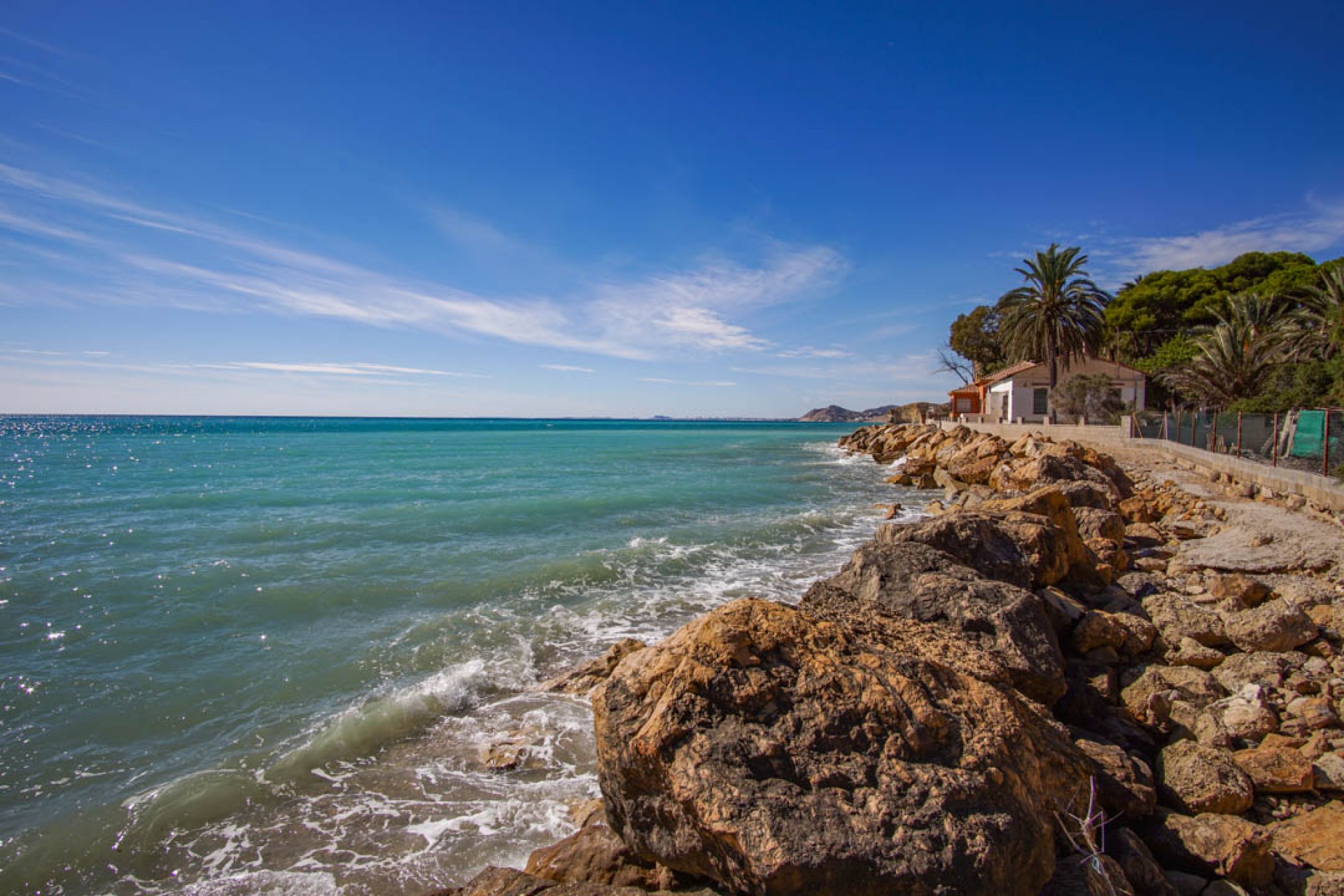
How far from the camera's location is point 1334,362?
16938mm

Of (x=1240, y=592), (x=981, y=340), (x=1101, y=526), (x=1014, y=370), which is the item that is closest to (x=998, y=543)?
(x=1240, y=592)

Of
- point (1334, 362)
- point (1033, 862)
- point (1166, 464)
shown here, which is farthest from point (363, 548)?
point (1334, 362)

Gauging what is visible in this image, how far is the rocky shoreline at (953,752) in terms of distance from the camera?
2.79 metres

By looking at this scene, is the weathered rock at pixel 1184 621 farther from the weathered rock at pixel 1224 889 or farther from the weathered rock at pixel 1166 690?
the weathered rock at pixel 1224 889

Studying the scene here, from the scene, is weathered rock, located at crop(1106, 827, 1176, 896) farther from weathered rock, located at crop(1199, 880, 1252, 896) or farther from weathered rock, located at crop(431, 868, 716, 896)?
weathered rock, located at crop(431, 868, 716, 896)

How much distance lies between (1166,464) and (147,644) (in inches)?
1067

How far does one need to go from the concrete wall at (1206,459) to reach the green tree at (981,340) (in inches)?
1211

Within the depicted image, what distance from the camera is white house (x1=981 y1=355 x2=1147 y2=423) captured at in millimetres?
38562

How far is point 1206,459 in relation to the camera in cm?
1762

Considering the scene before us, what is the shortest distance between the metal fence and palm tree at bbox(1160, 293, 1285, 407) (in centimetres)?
783

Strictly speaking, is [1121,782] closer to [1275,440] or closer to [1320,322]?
[1275,440]

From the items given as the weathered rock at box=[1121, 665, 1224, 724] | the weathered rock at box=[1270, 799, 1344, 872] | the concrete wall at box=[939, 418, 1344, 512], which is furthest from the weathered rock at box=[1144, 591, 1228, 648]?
the concrete wall at box=[939, 418, 1344, 512]

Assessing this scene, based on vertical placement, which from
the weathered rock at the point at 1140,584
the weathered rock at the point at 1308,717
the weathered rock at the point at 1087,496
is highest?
the weathered rock at the point at 1087,496

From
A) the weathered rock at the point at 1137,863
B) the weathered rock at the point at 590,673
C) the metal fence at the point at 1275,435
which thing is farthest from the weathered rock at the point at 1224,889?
the metal fence at the point at 1275,435
